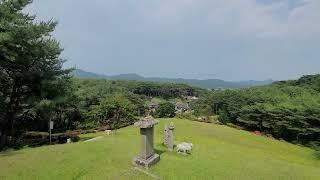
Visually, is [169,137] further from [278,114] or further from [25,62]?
[278,114]

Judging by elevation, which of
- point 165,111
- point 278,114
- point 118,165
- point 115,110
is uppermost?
point 118,165

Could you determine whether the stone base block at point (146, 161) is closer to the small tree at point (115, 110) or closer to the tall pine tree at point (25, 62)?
the tall pine tree at point (25, 62)

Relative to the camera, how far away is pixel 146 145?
2353cm

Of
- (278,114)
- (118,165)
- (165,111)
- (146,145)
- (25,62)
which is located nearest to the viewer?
(118,165)

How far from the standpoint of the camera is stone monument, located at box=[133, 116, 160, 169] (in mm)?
23078

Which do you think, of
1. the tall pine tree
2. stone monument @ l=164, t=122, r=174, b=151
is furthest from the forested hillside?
the tall pine tree

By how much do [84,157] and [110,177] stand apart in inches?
155

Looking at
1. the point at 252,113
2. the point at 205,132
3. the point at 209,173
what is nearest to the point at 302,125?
the point at 252,113

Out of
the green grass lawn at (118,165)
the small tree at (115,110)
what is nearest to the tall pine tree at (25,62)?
the green grass lawn at (118,165)

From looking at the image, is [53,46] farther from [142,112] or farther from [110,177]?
[142,112]

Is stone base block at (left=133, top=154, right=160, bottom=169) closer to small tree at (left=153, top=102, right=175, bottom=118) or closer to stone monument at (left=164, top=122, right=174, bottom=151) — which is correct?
stone monument at (left=164, top=122, right=174, bottom=151)

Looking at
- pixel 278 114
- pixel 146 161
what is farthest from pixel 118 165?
pixel 278 114

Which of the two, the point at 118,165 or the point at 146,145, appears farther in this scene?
the point at 146,145

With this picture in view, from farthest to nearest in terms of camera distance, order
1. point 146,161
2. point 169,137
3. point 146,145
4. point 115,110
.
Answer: point 115,110, point 169,137, point 146,145, point 146,161
